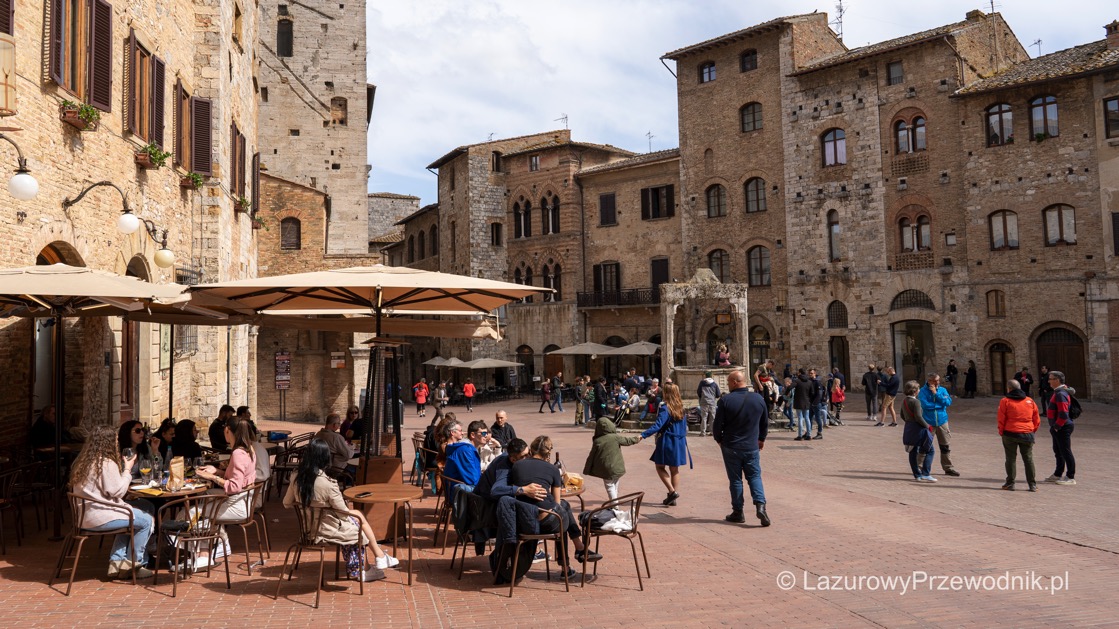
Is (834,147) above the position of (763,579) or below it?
above

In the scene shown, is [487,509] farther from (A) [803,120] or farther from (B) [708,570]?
(A) [803,120]

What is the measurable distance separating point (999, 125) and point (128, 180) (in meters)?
25.7

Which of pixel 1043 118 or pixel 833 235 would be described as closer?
pixel 1043 118

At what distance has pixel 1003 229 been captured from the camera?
87.0 ft

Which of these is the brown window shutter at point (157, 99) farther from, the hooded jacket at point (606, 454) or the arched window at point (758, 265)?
the arched window at point (758, 265)

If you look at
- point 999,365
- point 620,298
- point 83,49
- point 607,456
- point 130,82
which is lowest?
point 607,456

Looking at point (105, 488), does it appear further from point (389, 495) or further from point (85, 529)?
point (389, 495)

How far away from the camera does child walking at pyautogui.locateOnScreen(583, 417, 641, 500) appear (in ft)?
28.6

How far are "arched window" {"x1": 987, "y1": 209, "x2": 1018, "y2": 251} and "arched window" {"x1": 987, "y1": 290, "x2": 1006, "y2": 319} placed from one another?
4.79 feet

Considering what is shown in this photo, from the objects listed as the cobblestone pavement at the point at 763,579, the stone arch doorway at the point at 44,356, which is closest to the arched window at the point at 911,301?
the cobblestone pavement at the point at 763,579

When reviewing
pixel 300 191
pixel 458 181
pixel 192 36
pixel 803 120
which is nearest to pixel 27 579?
pixel 192 36

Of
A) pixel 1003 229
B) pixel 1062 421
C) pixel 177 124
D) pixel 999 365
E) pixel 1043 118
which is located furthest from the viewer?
pixel 999 365

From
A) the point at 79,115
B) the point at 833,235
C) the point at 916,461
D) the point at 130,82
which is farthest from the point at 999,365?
the point at 79,115

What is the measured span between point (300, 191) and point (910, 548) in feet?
76.5
